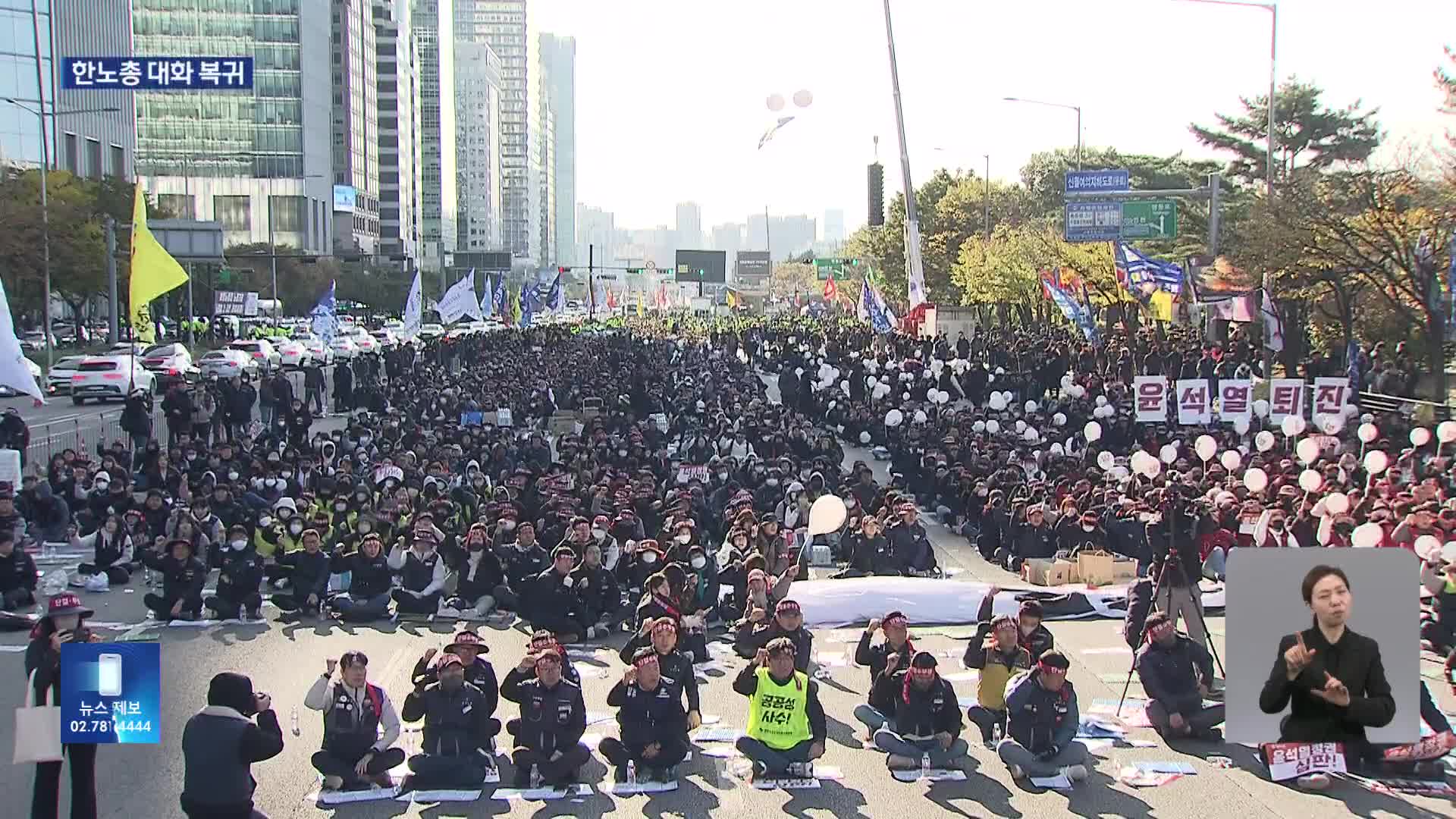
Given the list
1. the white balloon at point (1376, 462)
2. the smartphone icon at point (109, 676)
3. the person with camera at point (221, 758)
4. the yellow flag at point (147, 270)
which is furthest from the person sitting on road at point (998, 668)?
the yellow flag at point (147, 270)

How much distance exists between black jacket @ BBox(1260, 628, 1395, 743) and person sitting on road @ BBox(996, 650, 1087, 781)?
9.14 ft

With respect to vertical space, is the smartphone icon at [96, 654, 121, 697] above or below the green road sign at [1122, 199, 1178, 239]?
below

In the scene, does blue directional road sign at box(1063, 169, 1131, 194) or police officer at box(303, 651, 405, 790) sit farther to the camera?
blue directional road sign at box(1063, 169, 1131, 194)

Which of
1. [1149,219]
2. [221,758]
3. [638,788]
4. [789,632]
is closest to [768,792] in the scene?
[638,788]

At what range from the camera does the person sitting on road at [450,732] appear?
978 cm

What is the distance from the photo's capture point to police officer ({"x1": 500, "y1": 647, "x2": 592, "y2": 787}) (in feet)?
32.2

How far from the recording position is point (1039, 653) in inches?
424

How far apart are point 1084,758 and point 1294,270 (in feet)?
76.9

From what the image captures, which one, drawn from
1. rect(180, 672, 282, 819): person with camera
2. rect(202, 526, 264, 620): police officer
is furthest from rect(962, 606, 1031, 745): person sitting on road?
rect(202, 526, 264, 620): police officer

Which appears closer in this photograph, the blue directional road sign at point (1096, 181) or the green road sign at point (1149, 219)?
the blue directional road sign at point (1096, 181)

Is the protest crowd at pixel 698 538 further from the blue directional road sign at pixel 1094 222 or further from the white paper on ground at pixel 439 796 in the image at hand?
the blue directional road sign at pixel 1094 222

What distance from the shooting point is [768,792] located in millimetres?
9758
